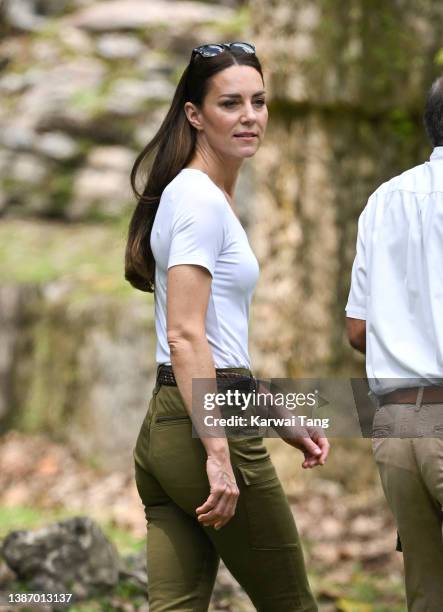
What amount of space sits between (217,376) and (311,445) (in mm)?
427

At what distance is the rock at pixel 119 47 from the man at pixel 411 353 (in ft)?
28.5

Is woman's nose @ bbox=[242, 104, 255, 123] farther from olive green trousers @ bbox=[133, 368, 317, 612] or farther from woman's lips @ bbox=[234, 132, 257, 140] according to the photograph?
olive green trousers @ bbox=[133, 368, 317, 612]

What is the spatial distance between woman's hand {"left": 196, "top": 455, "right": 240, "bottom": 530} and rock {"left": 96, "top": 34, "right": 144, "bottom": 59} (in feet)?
29.3

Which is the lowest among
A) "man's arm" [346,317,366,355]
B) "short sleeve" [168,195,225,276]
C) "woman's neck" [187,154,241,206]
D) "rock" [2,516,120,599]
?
"rock" [2,516,120,599]

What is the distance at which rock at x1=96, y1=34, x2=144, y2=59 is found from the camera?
38.2ft

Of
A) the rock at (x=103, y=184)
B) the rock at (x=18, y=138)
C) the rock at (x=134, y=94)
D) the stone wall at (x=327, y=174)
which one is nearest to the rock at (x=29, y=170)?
the rock at (x=18, y=138)

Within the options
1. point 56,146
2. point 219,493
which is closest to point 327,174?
point 56,146

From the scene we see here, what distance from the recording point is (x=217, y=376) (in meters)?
3.25

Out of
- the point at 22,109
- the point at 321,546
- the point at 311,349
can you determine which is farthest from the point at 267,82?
the point at 22,109

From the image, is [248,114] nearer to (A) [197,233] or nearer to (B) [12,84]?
(A) [197,233]

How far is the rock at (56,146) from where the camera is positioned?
35.9 ft

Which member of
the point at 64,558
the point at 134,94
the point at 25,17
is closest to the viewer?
the point at 64,558

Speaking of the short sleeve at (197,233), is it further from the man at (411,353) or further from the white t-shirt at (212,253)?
the man at (411,353)

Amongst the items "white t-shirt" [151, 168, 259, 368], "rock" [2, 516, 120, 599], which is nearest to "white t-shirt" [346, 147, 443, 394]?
"white t-shirt" [151, 168, 259, 368]
